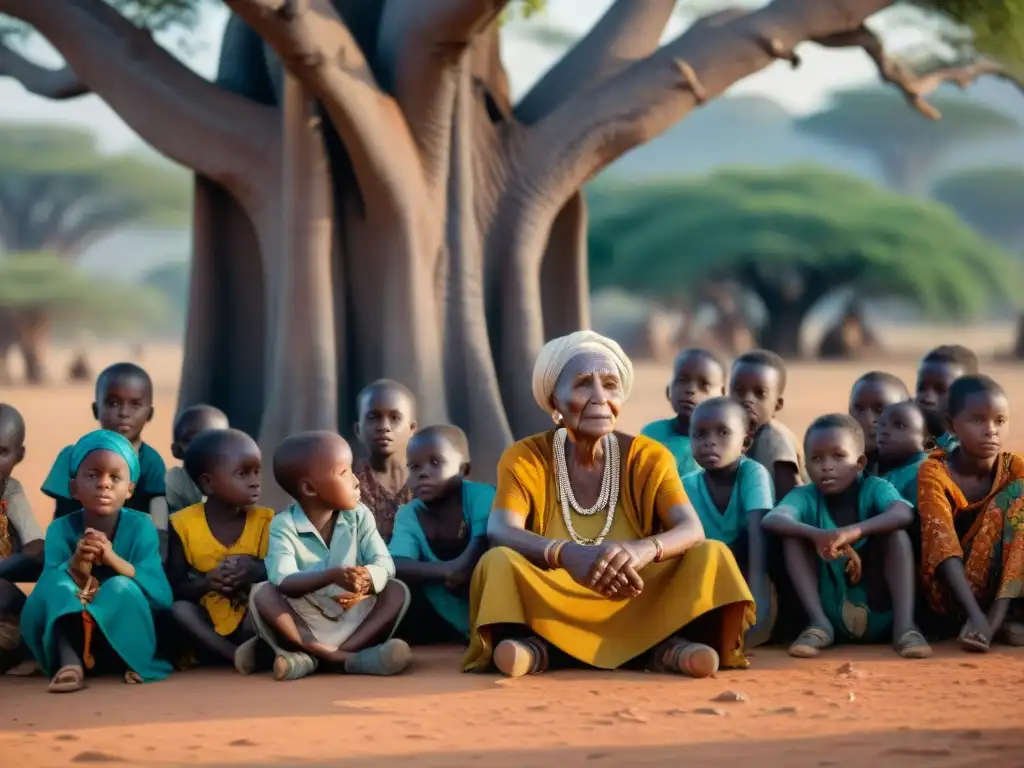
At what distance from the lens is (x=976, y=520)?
20.9 feet

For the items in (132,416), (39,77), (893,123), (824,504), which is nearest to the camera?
(824,504)

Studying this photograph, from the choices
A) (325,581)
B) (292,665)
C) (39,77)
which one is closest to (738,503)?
(325,581)

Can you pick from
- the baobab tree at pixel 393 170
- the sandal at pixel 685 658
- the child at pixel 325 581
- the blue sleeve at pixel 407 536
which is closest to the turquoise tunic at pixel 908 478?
the sandal at pixel 685 658

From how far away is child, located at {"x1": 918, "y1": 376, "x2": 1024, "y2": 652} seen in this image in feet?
20.3

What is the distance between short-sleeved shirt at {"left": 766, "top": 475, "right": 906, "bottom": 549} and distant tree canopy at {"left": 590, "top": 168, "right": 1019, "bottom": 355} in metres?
32.8

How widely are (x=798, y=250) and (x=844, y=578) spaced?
3362 cm

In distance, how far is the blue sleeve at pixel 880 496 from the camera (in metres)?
6.22

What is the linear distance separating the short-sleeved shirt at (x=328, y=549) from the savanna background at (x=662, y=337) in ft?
1.26

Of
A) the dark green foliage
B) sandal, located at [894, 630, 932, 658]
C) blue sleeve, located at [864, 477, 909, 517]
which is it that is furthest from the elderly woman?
the dark green foliage

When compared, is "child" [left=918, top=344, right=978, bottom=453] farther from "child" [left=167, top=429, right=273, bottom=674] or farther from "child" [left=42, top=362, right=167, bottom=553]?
"child" [left=42, top=362, right=167, bottom=553]

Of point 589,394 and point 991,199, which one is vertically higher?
point 991,199

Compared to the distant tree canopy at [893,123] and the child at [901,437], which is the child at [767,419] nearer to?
the child at [901,437]

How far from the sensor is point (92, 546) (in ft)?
18.6

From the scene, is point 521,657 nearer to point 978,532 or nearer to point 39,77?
point 978,532
